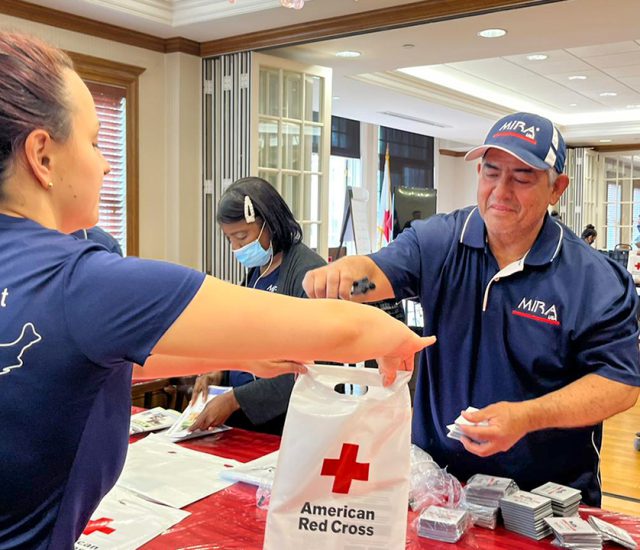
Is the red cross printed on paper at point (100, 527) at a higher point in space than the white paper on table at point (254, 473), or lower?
lower

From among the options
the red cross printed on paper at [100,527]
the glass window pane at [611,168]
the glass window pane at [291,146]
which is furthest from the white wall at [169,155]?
the glass window pane at [611,168]

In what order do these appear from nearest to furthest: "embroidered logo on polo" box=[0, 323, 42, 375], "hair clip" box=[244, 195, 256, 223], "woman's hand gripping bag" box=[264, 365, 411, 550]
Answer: "embroidered logo on polo" box=[0, 323, 42, 375] < "woman's hand gripping bag" box=[264, 365, 411, 550] < "hair clip" box=[244, 195, 256, 223]

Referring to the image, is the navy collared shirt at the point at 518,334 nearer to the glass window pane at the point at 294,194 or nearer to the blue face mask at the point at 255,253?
the blue face mask at the point at 255,253

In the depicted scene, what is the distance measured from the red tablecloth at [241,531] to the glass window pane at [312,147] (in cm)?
391

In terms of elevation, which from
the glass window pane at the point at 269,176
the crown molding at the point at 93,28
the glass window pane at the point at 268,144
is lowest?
the glass window pane at the point at 269,176

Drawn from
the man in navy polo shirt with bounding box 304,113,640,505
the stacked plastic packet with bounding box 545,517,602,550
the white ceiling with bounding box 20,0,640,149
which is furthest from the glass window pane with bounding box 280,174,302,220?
the stacked plastic packet with bounding box 545,517,602,550

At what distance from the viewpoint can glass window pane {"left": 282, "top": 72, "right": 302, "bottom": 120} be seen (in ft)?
17.0

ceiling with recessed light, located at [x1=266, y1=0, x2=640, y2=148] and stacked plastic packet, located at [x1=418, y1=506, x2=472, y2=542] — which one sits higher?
ceiling with recessed light, located at [x1=266, y1=0, x2=640, y2=148]

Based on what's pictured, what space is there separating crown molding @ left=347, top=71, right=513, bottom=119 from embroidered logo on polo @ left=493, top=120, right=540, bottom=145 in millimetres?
4670

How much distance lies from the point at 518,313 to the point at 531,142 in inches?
17.7

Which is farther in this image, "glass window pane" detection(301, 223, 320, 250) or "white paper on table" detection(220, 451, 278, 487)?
"glass window pane" detection(301, 223, 320, 250)

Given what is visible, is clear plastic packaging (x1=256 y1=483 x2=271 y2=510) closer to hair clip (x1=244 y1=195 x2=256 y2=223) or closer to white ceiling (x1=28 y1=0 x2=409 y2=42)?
hair clip (x1=244 y1=195 x2=256 y2=223)

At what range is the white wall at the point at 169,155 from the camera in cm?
484

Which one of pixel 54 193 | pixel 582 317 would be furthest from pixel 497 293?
pixel 54 193
